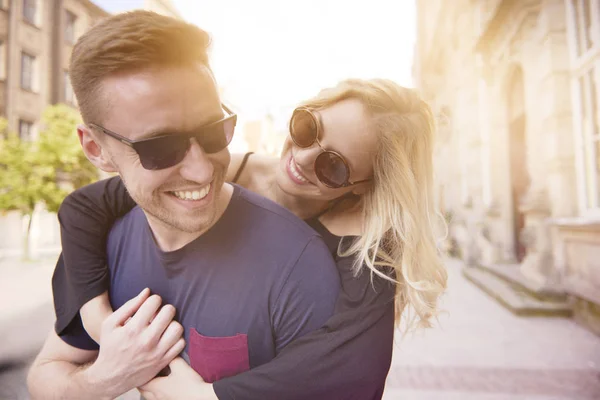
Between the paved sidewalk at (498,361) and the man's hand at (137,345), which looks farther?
the paved sidewalk at (498,361)

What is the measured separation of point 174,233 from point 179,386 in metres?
0.40

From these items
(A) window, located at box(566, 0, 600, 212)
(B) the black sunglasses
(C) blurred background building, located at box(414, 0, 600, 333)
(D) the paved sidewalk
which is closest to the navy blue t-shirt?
(B) the black sunglasses

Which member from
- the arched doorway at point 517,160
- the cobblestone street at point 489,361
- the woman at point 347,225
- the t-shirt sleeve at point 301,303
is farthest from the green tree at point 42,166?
the arched doorway at point 517,160

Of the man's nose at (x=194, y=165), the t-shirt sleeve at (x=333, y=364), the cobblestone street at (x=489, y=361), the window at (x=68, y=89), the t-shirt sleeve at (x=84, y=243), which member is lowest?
the cobblestone street at (x=489, y=361)

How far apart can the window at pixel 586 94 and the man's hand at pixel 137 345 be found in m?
4.45

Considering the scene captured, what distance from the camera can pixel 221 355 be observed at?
3.19ft

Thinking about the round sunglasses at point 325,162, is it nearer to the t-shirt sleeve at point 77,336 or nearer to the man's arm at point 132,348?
the man's arm at point 132,348

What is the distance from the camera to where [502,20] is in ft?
19.8

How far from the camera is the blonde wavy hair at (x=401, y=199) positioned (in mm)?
1237

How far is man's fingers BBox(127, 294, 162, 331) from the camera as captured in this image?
980mm

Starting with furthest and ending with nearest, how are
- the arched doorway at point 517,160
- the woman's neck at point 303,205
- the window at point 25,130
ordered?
the window at point 25,130, the arched doorway at point 517,160, the woman's neck at point 303,205

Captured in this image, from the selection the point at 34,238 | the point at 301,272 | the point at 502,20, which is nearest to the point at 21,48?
the point at 34,238

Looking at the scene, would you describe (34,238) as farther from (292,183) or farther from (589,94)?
(589,94)

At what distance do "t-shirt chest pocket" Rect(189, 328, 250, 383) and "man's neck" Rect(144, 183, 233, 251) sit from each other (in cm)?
25
